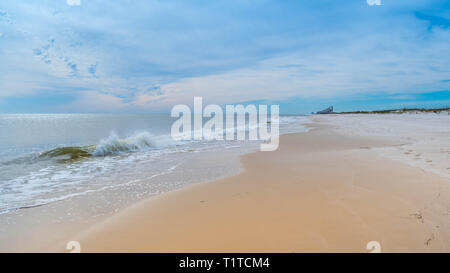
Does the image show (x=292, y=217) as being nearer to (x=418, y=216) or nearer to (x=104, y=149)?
(x=418, y=216)

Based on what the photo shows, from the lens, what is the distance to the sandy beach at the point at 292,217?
2.40 metres

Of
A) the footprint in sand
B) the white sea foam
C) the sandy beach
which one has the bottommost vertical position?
the sandy beach

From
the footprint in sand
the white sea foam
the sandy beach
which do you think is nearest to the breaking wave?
the white sea foam

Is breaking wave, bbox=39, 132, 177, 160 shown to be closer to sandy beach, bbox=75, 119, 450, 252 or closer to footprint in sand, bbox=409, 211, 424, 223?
sandy beach, bbox=75, 119, 450, 252

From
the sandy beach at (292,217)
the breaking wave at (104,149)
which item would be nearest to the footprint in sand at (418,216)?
the sandy beach at (292,217)

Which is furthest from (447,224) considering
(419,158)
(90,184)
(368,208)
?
(90,184)

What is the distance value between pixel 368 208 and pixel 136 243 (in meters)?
3.10

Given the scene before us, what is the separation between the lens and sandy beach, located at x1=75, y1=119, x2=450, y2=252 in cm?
240

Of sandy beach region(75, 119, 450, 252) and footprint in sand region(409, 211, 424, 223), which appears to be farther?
footprint in sand region(409, 211, 424, 223)

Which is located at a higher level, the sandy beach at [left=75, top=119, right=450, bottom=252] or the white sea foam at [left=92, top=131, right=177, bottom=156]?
the white sea foam at [left=92, top=131, right=177, bottom=156]

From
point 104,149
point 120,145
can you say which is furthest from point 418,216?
point 120,145

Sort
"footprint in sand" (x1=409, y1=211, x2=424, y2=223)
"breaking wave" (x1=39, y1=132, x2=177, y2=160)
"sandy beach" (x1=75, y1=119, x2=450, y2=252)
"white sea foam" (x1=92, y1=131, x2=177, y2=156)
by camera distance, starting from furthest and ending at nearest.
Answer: "white sea foam" (x1=92, y1=131, x2=177, y2=156) → "breaking wave" (x1=39, y1=132, x2=177, y2=160) → "footprint in sand" (x1=409, y1=211, x2=424, y2=223) → "sandy beach" (x1=75, y1=119, x2=450, y2=252)

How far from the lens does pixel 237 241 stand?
2.47 meters
